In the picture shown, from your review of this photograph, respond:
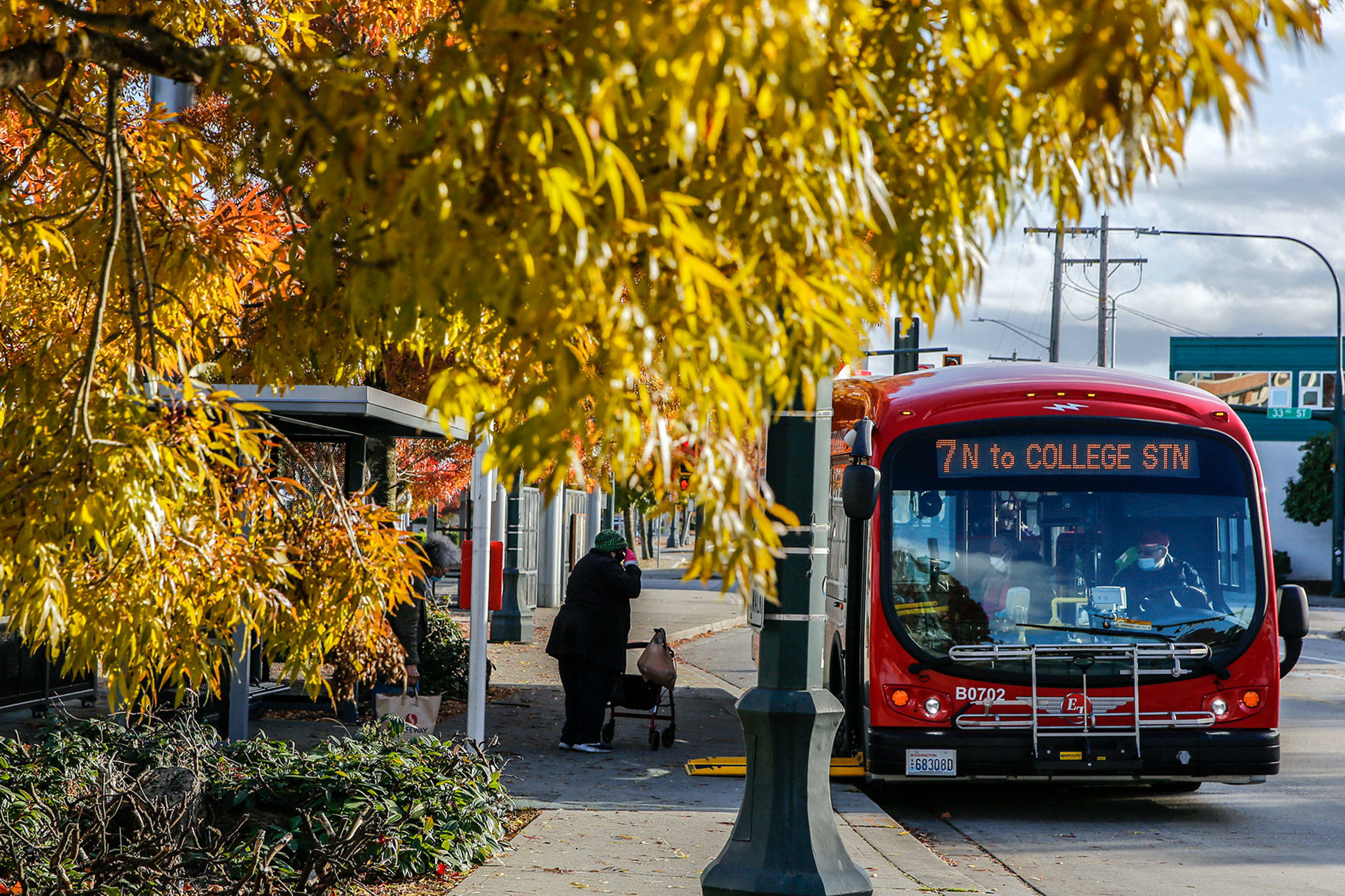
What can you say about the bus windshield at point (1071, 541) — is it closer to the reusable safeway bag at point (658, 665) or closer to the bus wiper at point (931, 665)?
the bus wiper at point (931, 665)

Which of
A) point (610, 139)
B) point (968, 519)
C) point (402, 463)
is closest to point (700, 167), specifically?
point (610, 139)

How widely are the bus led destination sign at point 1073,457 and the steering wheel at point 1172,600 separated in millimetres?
833

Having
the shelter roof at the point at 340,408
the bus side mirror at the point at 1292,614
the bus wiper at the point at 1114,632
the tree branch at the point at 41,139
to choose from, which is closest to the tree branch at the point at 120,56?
the tree branch at the point at 41,139

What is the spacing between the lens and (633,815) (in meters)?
8.23

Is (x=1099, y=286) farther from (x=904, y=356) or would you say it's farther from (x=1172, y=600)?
(x=1172, y=600)

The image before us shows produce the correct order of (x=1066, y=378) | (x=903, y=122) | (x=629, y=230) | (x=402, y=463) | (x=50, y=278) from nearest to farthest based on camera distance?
1. (x=629, y=230)
2. (x=903, y=122)
3. (x=50, y=278)
4. (x=1066, y=378)
5. (x=402, y=463)

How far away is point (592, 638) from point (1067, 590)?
3.91 meters

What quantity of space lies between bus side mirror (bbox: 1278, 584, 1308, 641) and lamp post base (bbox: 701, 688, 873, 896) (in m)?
5.44

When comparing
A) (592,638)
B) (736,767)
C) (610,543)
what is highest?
(610,543)

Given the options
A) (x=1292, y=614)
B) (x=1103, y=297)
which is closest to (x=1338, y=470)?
(x=1103, y=297)

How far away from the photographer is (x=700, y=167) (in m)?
2.43

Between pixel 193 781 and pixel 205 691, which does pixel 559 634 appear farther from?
pixel 193 781

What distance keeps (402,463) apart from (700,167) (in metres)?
14.8

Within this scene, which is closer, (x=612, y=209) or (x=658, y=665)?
(x=612, y=209)
